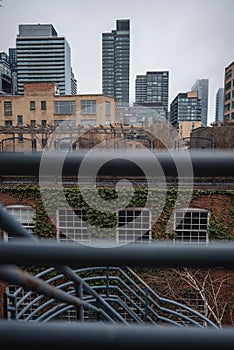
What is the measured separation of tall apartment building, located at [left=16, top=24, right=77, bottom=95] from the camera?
84.4m

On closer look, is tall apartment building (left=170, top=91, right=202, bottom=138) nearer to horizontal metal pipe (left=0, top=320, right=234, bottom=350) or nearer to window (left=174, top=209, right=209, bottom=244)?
window (left=174, top=209, right=209, bottom=244)

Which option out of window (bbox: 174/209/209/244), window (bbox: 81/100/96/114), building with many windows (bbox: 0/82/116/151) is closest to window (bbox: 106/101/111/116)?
building with many windows (bbox: 0/82/116/151)

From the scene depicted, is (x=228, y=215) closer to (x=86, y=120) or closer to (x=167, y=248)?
(x=167, y=248)

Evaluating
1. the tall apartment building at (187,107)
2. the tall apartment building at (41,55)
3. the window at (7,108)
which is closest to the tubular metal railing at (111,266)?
the window at (7,108)

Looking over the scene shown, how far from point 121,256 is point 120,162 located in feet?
0.48

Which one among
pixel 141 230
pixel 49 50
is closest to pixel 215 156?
pixel 141 230

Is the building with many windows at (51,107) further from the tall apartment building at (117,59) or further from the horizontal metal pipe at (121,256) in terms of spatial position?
the tall apartment building at (117,59)

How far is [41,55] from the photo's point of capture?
85500 mm

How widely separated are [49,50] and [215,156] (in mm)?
96296

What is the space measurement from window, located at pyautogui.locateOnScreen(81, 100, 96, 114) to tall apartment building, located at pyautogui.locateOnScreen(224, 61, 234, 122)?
16871mm

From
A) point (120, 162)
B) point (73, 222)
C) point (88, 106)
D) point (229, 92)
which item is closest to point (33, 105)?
point (88, 106)

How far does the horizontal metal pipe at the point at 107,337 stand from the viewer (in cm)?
41

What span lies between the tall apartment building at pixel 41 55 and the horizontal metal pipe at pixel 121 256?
3505 inches

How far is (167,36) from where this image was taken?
60156 mm
